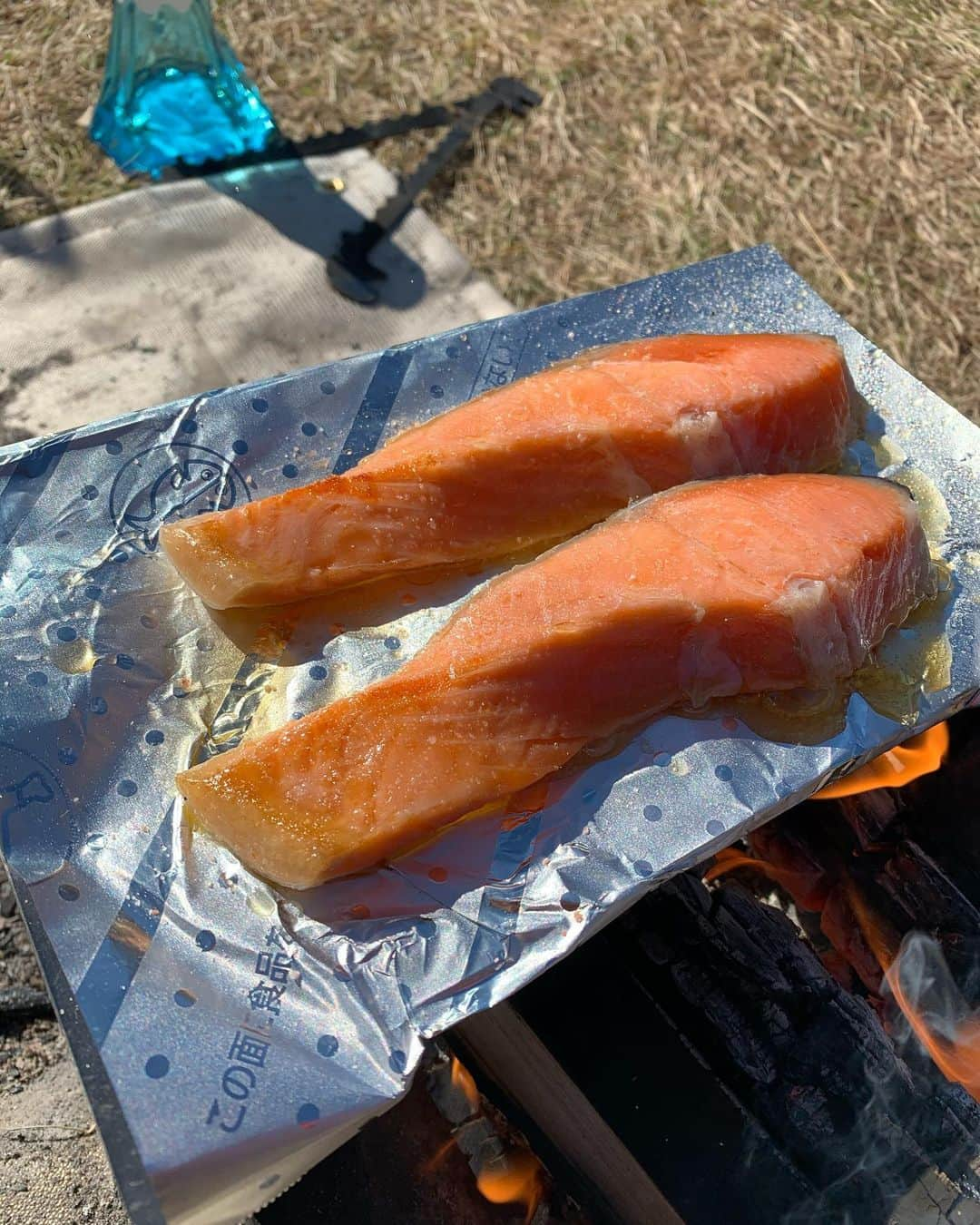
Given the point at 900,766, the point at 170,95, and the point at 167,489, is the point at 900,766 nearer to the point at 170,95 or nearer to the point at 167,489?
the point at 167,489

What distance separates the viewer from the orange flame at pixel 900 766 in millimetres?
2273

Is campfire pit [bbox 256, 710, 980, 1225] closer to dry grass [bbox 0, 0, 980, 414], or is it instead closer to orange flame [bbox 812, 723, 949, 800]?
orange flame [bbox 812, 723, 949, 800]

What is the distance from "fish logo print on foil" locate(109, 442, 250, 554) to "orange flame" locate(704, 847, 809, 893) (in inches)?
52.0

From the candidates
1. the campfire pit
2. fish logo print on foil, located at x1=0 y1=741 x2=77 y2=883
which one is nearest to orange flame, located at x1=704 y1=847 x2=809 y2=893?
the campfire pit

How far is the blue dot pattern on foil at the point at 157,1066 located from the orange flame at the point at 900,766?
135 cm

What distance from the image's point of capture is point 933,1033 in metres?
2.03

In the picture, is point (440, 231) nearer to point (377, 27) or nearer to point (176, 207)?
point (176, 207)

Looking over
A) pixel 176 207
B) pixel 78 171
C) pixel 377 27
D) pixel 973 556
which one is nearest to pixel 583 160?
pixel 377 27

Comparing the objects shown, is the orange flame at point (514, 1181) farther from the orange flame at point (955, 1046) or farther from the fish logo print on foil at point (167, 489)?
the fish logo print on foil at point (167, 489)

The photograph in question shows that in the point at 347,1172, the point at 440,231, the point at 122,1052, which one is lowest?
the point at 347,1172

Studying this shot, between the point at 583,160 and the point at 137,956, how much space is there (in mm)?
3528

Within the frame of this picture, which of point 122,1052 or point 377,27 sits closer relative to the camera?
point 122,1052

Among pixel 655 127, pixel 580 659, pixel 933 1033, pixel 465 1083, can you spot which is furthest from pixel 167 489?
pixel 655 127

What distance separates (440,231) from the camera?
385cm
